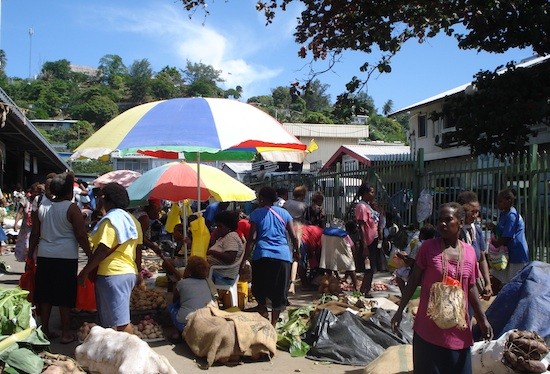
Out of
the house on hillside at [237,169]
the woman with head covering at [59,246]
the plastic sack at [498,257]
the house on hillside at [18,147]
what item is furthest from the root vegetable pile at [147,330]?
the house on hillside at [237,169]

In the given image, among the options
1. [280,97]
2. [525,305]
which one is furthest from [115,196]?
[280,97]

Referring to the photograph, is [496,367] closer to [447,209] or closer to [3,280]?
[447,209]

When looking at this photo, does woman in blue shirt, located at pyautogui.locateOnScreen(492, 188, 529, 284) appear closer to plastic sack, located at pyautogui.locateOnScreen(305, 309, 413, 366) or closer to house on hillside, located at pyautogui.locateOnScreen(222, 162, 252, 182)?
plastic sack, located at pyautogui.locateOnScreen(305, 309, 413, 366)

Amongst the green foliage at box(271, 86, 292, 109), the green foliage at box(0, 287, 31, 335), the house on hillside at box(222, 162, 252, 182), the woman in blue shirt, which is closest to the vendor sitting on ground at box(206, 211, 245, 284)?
the green foliage at box(0, 287, 31, 335)

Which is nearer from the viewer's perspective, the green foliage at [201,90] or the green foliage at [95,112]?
the green foliage at [95,112]

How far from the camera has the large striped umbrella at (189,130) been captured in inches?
227

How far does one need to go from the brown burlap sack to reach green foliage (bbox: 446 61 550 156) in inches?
421

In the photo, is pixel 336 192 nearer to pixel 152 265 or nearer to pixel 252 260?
pixel 152 265

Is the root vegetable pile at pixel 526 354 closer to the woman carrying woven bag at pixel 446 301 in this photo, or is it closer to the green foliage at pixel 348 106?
the woman carrying woven bag at pixel 446 301

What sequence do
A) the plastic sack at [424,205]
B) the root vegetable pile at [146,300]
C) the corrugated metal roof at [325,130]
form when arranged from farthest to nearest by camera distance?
the corrugated metal roof at [325,130]
the plastic sack at [424,205]
the root vegetable pile at [146,300]

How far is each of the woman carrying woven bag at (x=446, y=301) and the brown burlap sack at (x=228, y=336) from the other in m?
2.01

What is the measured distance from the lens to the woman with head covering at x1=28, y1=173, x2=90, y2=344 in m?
5.68

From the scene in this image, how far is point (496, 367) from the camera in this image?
4430 millimetres

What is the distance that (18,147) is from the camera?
72.3 feet
